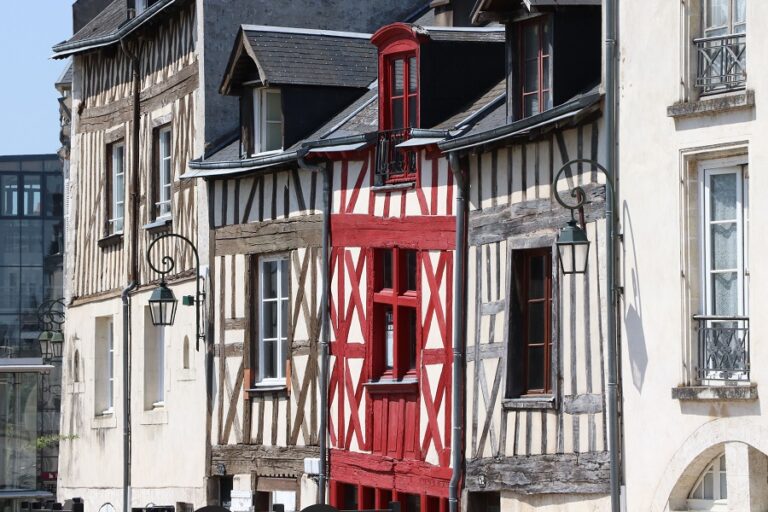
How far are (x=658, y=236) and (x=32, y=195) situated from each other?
152 feet

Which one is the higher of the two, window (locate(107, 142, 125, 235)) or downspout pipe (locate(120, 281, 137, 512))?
window (locate(107, 142, 125, 235))

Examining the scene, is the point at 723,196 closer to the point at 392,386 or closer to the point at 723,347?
the point at 723,347

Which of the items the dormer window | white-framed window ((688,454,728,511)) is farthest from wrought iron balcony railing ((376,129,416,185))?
white-framed window ((688,454,728,511))

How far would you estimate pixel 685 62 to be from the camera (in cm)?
1447

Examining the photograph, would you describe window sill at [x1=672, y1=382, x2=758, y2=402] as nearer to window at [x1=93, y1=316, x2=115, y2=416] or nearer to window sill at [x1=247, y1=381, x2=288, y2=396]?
window sill at [x1=247, y1=381, x2=288, y2=396]

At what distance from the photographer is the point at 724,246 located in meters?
14.2

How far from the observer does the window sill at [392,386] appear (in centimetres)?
1820

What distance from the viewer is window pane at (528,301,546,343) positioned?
1648 cm

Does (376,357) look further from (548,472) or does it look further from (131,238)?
(131,238)

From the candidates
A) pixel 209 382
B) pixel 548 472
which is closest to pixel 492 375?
pixel 548 472

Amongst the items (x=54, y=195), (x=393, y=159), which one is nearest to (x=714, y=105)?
(x=393, y=159)

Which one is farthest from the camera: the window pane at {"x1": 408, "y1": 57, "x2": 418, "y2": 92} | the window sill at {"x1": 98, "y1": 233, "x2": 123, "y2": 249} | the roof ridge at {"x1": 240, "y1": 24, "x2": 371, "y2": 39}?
the window sill at {"x1": 98, "y1": 233, "x2": 123, "y2": 249}

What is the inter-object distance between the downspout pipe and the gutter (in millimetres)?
2934

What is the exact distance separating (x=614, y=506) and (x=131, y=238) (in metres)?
10.5
